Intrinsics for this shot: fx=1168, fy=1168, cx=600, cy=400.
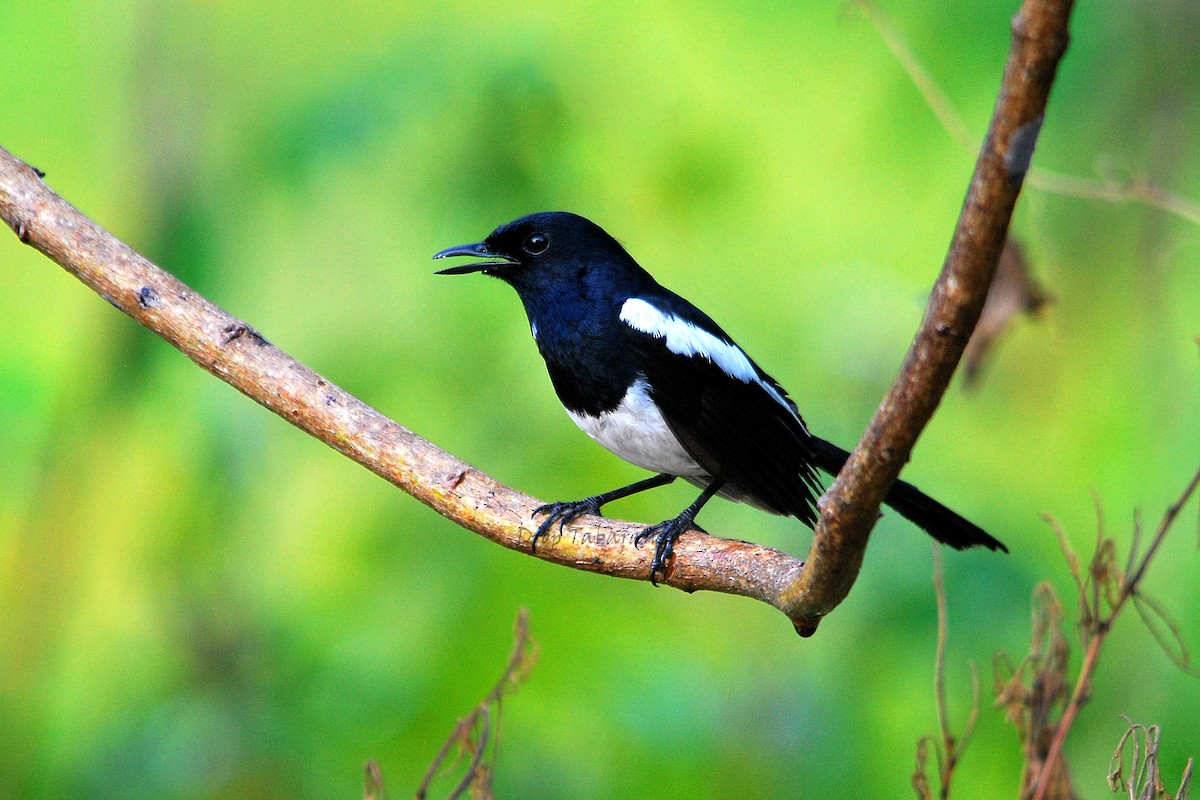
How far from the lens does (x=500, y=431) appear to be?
373 centimetres

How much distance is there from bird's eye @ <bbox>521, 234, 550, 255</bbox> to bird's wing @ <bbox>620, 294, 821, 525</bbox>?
34 centimetres

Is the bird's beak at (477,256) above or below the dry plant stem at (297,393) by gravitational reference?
above

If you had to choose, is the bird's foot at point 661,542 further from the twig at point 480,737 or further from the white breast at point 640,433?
the white breast at point 640,433

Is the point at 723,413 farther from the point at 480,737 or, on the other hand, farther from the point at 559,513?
the point at 480,737

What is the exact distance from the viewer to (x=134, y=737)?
348 cm

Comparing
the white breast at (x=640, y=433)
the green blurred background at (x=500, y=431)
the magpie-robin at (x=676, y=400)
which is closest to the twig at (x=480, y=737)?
the magpie-robin at (x=676, y=400)

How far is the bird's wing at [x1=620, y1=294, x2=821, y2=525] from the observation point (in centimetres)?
250

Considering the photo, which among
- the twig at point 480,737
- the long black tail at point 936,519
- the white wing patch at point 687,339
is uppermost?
the white wing patch at point 687,339

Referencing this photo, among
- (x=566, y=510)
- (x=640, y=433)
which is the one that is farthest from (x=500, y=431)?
(x=566, y=510)

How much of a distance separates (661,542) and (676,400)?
52 centimetres

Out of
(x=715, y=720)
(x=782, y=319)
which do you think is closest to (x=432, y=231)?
(x=782, y=319)

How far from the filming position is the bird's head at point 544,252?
280 centimetres

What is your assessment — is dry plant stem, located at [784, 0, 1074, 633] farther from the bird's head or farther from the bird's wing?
the bird's head

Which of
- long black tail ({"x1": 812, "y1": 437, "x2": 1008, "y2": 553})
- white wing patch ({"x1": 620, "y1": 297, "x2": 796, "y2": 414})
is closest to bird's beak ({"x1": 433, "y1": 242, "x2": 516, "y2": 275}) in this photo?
white wing patch ({"x1": 620, "y1": 297, "x2": 796, "y2": 414})
